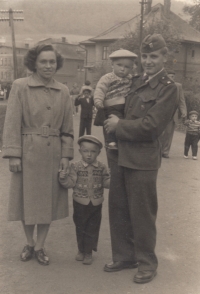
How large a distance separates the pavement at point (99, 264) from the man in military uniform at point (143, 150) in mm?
170

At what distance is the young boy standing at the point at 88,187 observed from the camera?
13.2ft

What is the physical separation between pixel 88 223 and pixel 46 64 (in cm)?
153

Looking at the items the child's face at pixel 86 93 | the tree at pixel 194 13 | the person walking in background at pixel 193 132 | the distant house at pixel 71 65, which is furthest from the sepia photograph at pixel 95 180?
the distant house at pixel 71 65

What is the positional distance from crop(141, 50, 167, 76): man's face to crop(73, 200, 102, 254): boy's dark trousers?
1.36 metres

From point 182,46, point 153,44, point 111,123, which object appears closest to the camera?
point 153,44

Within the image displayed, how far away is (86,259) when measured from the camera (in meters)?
4.04

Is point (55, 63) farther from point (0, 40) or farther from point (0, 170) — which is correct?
point (0, 40)

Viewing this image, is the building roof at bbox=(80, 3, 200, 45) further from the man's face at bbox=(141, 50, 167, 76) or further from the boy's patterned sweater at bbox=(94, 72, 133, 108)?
the man's face at bbox=(141, 50, 167, 76)

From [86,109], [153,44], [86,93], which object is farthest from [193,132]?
[153,44]

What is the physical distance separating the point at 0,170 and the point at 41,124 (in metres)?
4.45

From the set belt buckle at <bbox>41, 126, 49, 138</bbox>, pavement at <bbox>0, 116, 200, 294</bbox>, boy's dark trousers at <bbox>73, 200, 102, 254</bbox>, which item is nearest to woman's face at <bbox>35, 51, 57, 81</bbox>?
belt buckle at <bbox>41, 126, 49, 138</bbox>

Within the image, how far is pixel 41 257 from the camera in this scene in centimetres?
402

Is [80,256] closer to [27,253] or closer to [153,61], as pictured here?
[27,253]

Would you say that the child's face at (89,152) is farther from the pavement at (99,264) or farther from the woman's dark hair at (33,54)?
the pavement at (99,264)
